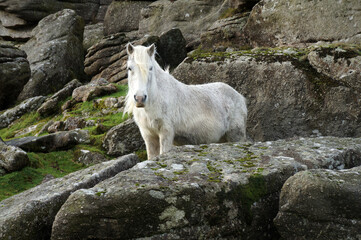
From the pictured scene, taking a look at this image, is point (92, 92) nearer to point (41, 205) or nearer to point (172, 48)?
point (172, 48)

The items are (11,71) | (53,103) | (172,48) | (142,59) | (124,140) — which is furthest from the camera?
(172,48)

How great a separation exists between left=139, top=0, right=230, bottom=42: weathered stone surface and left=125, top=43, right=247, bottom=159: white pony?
16.5 meters

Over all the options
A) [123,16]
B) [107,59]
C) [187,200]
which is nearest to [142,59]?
[187,200]

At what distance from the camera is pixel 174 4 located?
1100 inches

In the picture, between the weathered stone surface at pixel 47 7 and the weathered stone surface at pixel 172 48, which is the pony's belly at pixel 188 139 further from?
the weathered stone surface at pixel 47 7

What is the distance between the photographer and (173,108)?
29.5 ft

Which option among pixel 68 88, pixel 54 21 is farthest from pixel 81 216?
pixel 54 21

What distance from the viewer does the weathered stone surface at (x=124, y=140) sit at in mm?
13031

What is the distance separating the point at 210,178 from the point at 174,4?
23894 mm

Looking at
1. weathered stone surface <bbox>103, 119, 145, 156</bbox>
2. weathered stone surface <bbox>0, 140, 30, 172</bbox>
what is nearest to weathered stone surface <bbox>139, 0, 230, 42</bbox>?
weathered stone surface <bbox>103, 119, 145, 156</bbox>

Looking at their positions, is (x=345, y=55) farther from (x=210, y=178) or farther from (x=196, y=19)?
(x=196, y=19)

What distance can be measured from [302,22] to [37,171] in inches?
402

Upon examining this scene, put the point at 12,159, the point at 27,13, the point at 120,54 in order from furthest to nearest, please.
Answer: the point at 27,13 < the point at 120,54 < the point at 12,159

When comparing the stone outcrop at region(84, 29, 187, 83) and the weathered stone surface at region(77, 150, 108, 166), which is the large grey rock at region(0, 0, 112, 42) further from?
the weathered stone surface at region(77, 150, 108, 166)
